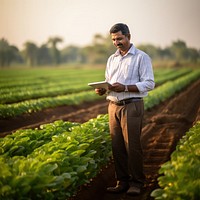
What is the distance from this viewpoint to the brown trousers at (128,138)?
185 inches

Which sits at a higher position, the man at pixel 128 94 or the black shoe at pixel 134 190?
the man at pixel 128 94

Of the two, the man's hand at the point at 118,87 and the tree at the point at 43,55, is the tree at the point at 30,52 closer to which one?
the tree at the point at 43,55

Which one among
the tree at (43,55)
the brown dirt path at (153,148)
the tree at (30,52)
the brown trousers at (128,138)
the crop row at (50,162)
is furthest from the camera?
the tree at (43,55)

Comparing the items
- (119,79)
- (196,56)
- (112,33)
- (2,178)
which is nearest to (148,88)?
(119,79)

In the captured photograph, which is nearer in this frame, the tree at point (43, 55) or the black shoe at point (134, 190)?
the black shoe at point (134, 190)

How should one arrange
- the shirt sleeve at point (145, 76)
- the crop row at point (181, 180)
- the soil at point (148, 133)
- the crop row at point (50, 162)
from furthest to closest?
the soil at point (148, 133) < the shirt sleeve at point (145, 76) < the crop row at point (50, 162) < the crop row at point (181, 180)

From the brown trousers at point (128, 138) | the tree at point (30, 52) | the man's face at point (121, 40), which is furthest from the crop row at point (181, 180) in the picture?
the tree at point (30, 52)

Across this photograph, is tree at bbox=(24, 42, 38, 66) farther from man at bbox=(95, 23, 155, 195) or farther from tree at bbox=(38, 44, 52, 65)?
man at bbox=(95, 23, 155, 195)

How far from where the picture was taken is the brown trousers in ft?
15.4

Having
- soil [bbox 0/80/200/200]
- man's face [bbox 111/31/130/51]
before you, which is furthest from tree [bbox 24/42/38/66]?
man's face [bbox 111/31/130/51]

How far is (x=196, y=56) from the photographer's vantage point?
5297cm

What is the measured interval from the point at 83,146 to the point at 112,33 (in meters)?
1.50

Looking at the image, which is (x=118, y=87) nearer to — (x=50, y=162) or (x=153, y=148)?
(x=50, y=162)

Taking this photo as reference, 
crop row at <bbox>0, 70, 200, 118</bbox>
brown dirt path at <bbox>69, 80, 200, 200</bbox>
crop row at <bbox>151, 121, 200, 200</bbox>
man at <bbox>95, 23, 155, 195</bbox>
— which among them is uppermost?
man at <bbox>95, 23, 155, 195</bbox>
